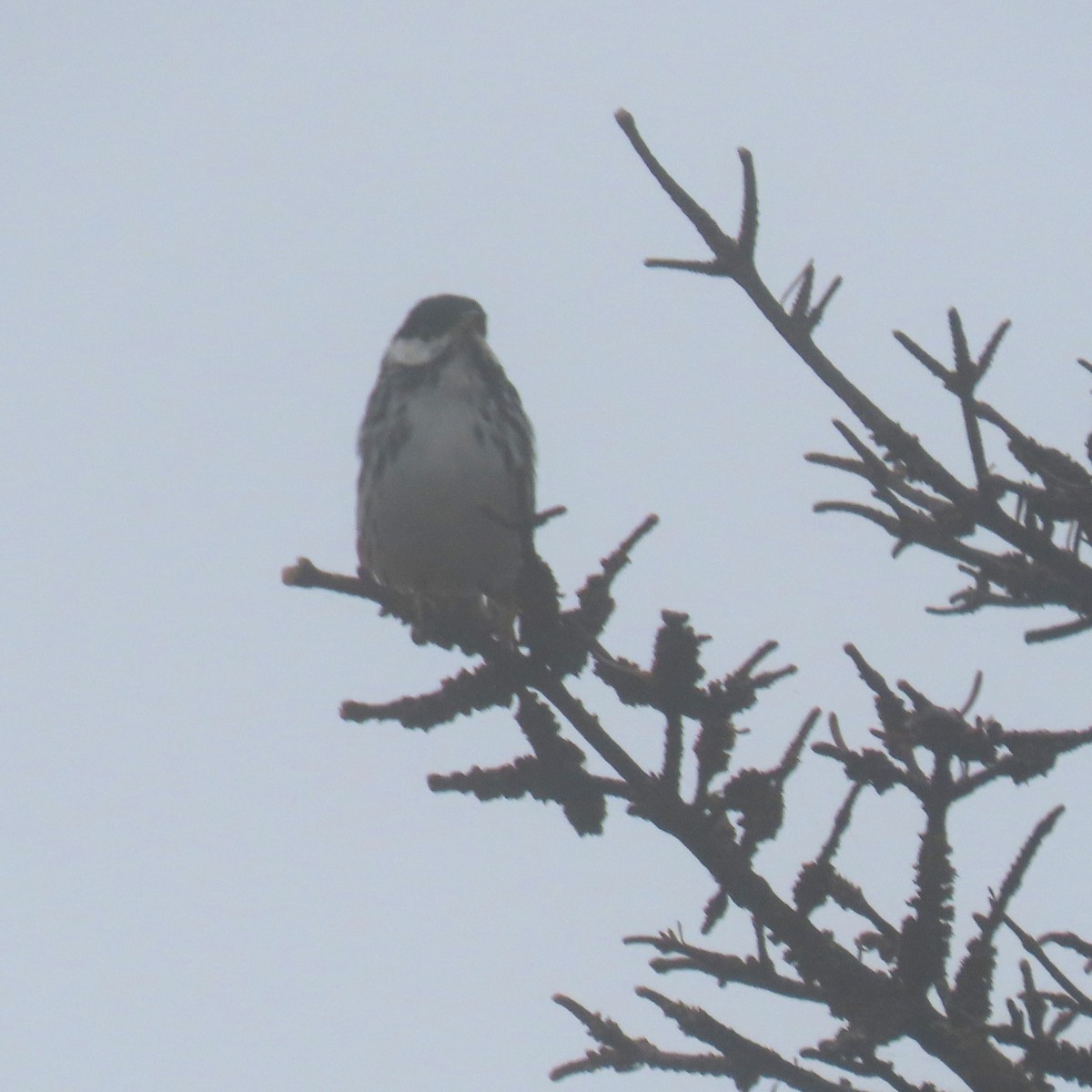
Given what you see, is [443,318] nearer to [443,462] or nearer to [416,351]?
[416,351]

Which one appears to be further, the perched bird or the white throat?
the white throat

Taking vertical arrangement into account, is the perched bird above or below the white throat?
below

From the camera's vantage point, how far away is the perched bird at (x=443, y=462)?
631cm

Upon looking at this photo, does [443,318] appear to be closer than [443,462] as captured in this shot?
No

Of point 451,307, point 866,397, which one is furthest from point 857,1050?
point 451,307

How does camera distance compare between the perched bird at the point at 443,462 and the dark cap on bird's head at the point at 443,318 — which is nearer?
the perched bird at the point at 443,462

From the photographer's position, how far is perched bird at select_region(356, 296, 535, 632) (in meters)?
6.31

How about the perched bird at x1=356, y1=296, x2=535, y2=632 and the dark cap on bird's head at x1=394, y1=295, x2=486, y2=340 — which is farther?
the dark cap on bird's head at x1=394, y1=295, x2=486, y2=340

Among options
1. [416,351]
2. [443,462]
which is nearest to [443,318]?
[416,351]

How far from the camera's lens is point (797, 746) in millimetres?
2879

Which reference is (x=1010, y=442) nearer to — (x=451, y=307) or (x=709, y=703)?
(x=709, y=703)

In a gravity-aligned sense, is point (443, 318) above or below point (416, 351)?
above

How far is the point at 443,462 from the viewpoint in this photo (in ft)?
20.7

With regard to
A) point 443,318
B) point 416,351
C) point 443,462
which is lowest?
point 443,462
